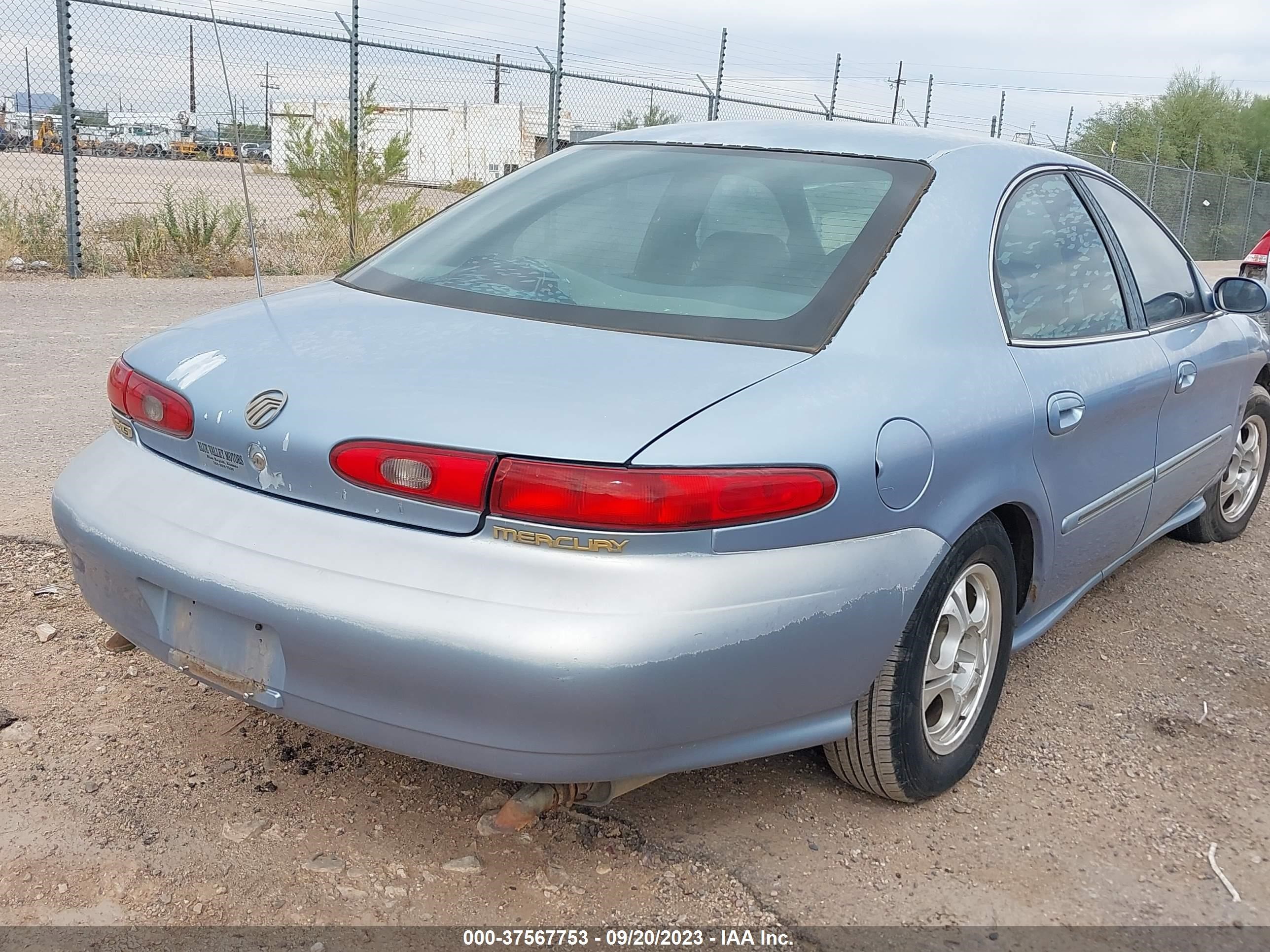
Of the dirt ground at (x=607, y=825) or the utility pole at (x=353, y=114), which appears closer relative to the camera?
the dirt ground at (x=607, y=825)

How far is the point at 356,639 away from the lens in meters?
2.00

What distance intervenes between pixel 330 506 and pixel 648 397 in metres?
0.60

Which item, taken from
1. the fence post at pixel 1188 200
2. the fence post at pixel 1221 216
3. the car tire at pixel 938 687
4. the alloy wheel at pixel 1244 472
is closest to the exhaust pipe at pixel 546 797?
the car tire at pixel 938 687

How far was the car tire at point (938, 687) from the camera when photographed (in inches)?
94.6

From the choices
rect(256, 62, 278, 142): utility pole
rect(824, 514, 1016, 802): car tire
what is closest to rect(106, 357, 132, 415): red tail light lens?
rect(824, 514, 1016, 802): car tire

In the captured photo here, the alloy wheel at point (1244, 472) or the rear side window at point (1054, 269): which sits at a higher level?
the rear side window at point (1054, 269)

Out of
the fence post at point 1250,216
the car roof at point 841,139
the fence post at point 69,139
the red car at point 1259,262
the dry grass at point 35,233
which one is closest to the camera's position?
the car roof at point 841,139

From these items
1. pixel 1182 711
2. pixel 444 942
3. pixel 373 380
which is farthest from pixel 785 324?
pixel 1182 711

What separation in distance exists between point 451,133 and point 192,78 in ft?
33.1

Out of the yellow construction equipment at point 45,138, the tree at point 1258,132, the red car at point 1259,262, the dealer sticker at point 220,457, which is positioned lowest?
the dealer sticker at point 220,457

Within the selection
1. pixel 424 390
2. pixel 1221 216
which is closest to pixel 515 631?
pixel 424 390

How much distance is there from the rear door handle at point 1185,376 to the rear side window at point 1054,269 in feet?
0.97

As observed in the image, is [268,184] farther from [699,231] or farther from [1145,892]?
[1145,892]

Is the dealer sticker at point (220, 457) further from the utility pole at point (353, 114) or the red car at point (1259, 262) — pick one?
the utility pole at point (353, 114)
